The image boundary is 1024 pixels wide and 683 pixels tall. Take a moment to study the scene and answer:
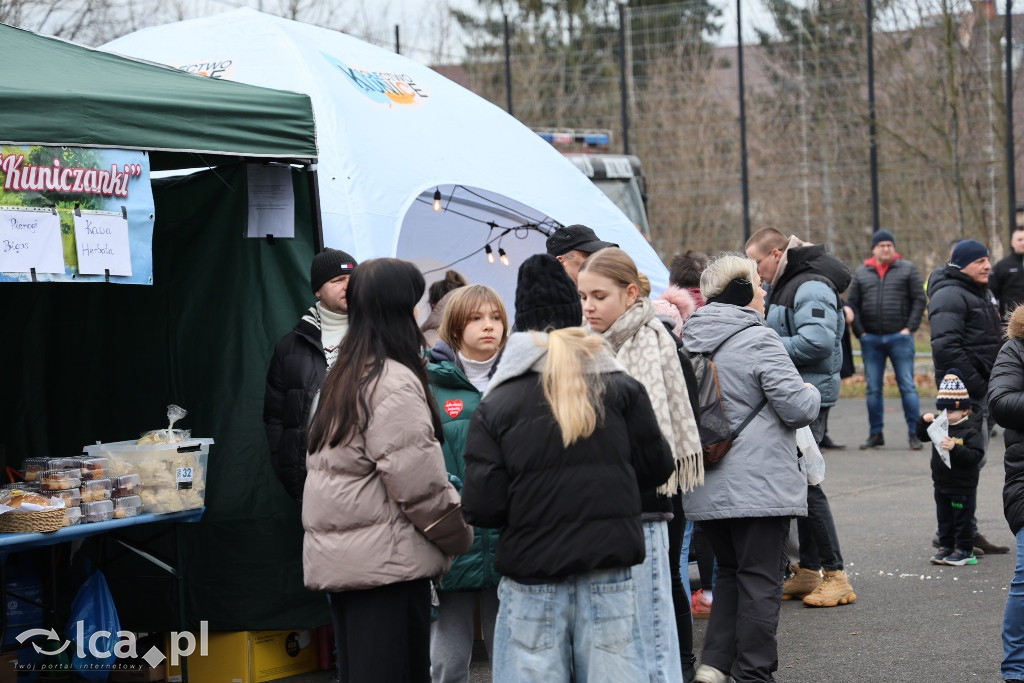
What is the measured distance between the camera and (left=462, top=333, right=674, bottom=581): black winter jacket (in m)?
3.74

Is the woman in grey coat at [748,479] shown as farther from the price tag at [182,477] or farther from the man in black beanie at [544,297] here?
the price tag at [182,477]

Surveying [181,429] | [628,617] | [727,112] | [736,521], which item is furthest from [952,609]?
[727,112]

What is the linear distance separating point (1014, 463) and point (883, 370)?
7918 millimetres

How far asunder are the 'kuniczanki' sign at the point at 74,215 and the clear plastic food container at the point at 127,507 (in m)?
0.95

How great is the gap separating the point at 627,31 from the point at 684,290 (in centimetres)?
1463

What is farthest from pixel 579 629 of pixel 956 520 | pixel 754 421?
pixel 956 520

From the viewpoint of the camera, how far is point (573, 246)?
5.94m

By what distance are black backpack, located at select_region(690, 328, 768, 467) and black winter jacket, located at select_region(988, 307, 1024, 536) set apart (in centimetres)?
96

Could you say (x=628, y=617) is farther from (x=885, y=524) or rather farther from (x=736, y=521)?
(x=885, y=524)

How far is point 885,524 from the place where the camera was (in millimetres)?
9297

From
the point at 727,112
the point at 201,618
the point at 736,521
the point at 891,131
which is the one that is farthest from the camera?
the point at 727,112

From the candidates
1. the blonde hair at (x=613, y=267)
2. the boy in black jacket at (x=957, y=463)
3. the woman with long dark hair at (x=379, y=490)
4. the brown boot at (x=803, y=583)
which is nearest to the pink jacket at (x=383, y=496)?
the woman with long dark hair at (x=379, y=490)

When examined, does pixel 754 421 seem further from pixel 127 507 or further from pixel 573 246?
pixel 127 507

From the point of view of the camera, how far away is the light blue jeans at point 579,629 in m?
3.79
